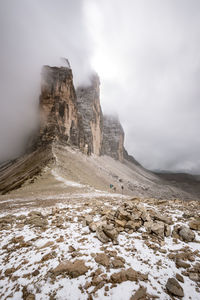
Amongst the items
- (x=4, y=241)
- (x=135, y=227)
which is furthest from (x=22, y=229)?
(x=135, y=227)

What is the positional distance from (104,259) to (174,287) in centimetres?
179

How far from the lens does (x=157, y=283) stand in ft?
9.41

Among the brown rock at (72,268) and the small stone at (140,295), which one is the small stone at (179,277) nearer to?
the small stone at (140,295)

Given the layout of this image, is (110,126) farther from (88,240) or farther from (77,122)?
(88,240)

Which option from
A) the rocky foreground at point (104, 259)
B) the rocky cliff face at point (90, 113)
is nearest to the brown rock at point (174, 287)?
the rocky foreground at point (104, 259)

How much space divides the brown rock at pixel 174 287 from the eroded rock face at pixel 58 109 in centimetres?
4930

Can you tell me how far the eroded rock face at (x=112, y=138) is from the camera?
11864cm

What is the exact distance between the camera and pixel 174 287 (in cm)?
269

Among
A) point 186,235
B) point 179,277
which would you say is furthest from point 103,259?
point 186,235

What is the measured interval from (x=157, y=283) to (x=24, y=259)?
3978 mm

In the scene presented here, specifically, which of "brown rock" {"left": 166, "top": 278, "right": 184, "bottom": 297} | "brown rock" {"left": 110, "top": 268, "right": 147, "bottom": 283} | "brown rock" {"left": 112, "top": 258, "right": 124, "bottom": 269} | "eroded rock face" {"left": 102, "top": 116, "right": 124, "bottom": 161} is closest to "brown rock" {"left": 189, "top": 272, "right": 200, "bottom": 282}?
"brown rock" {"left": 166, "top": 278, "right": 184, "bottom": 297}

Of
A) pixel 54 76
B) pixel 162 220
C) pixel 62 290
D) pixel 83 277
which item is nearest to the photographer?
pixel 62 290

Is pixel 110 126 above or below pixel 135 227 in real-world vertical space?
above

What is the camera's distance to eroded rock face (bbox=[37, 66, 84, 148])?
51750 mm
